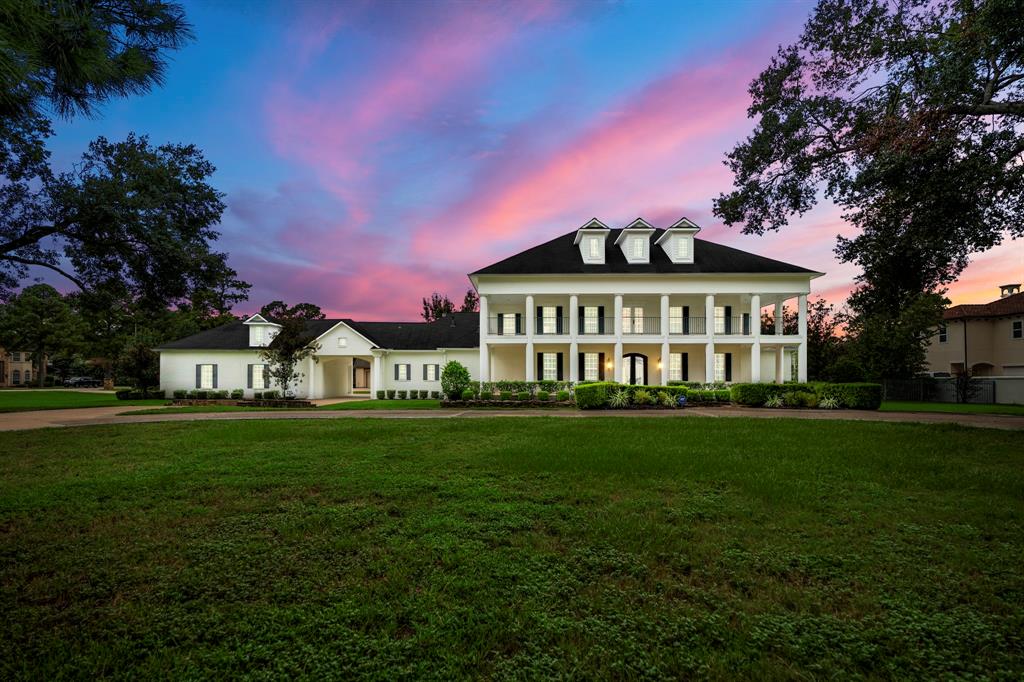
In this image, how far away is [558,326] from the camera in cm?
2658

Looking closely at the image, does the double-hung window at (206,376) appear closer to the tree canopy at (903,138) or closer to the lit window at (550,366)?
the lit window at (550,366)

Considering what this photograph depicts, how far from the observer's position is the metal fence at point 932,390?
2564cm

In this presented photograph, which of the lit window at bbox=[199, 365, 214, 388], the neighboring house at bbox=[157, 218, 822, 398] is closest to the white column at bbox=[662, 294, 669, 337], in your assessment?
the neighboring house at bbox=[157, 218, 822, 398]

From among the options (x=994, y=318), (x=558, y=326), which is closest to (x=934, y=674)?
(x=558, y=326)

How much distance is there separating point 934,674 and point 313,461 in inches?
299

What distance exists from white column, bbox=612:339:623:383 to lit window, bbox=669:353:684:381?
12.4ft

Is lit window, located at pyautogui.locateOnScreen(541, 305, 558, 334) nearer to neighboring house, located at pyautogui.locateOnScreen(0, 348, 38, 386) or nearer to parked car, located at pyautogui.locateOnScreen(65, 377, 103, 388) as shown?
parked car, located at pyautogui.locateOnScreen(65, 377, 103, 388)

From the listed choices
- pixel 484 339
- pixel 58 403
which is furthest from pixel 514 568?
pixel 58 403

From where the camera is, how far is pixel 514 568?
3617mm

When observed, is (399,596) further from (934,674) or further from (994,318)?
(994,318)

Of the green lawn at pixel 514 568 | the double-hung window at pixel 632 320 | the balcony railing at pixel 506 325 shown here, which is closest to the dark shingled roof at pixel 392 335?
the balcony railing at pixel 506 325

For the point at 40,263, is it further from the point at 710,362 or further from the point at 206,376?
the point at 710,362

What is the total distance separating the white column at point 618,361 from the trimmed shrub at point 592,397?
233 inches

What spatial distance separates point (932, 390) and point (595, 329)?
2101cm
